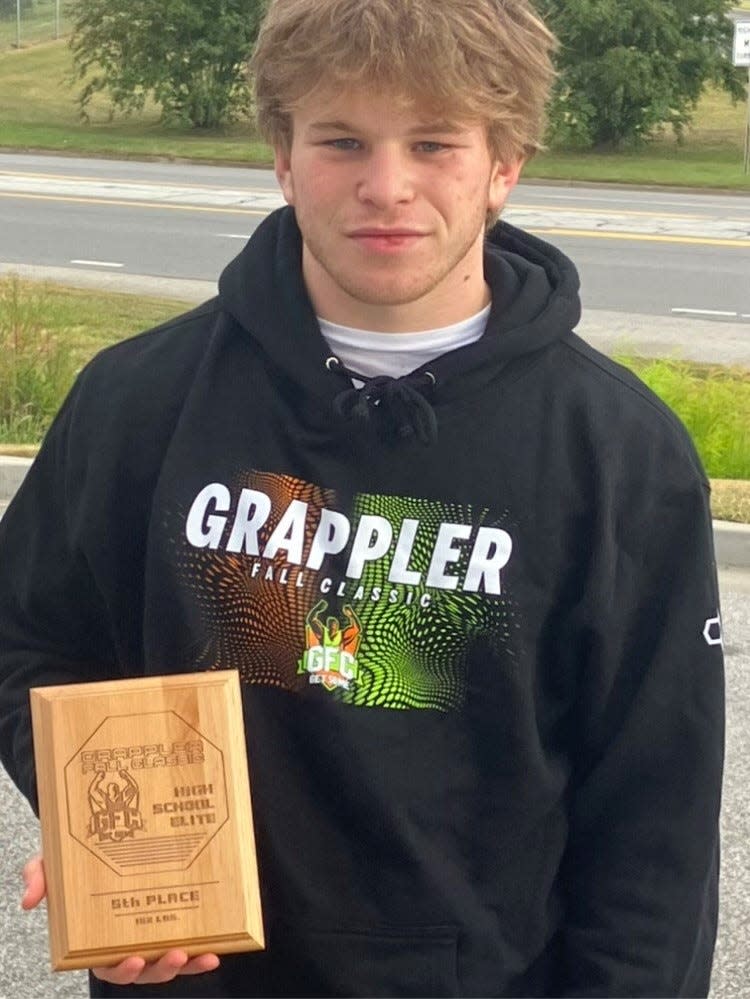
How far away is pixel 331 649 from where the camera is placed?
1.75 meters

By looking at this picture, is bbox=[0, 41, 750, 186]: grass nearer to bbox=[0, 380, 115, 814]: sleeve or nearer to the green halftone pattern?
bbox=[0, 380, 115, 814]: sleeve

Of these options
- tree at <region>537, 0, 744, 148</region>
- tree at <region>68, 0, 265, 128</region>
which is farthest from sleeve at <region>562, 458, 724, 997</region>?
tree at <region>68, 0, 265, 128</region>

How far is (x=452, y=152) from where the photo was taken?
1753 millimetres

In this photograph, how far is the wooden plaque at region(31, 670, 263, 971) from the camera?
5.25ft

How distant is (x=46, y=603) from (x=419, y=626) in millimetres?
459

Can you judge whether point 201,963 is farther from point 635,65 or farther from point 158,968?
point 635,65

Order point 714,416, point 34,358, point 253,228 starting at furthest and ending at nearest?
point 253,228 → point 34,358 → point 714,416

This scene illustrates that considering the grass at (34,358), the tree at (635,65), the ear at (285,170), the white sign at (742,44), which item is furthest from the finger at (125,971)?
the tree at (635,65)

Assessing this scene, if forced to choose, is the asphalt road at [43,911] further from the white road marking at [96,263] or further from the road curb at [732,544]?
the white road marking at [96,263]

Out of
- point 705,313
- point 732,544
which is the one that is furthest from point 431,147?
point 705,313

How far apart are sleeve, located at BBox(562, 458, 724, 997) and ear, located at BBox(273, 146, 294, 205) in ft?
1.67

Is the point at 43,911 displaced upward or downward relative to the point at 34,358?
downward

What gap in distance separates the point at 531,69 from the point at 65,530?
0.76 m

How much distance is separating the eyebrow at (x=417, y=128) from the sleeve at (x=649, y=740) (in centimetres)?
44
